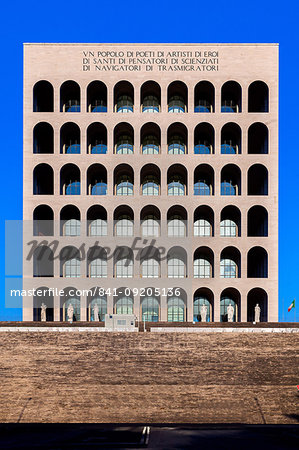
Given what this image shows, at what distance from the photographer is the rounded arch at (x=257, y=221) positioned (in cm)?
5312

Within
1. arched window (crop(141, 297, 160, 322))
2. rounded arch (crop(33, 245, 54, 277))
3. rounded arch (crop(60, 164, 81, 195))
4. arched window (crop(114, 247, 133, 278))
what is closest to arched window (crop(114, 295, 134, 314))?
arched window (crop(141, 297, 160, 322))

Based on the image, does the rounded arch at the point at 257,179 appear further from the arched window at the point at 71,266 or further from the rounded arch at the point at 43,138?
the rounded arch at the point at 43,138

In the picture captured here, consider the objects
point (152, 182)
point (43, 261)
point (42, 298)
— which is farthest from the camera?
point (152, 182)

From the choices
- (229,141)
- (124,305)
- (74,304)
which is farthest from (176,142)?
(74,304)

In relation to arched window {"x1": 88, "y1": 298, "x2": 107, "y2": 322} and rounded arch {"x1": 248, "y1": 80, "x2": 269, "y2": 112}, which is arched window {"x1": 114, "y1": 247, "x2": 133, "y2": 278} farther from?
rounded arch {"x1": 248, "y1": 80, "x2": 269, "y2": 112}

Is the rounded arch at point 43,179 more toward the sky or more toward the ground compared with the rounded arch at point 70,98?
more toward the ground

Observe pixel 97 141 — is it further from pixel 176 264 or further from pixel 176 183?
pixel 176 264

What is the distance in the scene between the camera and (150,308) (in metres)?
53.7

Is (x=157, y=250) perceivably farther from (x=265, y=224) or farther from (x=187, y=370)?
(x=187, y=370)

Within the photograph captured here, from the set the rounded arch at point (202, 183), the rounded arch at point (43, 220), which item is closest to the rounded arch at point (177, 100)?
the rounded arch at point (202, 183)

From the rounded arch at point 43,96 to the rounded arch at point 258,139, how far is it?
74.6 ft

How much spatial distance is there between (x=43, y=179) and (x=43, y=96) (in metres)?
9.53

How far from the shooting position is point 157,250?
173 ft

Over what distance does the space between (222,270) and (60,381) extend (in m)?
30.7
